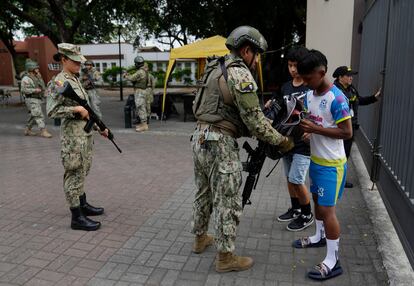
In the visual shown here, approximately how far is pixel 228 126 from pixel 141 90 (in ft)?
25.7

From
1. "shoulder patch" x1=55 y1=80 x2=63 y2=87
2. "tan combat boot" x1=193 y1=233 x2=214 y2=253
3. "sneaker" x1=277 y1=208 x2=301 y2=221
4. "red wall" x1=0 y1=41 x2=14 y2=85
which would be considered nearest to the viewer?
"tan combat boot" x1=193 y1=233 x2=214 y2=253

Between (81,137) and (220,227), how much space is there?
72.1 inches

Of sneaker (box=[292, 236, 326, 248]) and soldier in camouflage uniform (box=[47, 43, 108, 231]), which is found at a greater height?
→ soldier in camouflage uniform (box=[47, 43, 108, 231])

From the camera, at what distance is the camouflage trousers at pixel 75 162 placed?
156 inches

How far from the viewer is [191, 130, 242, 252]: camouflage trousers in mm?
3016

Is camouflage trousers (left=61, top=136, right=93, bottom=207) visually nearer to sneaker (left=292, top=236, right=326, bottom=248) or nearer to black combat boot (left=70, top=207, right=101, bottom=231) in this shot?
black combat boot (left=70, top=207, right=101, bottom=231)

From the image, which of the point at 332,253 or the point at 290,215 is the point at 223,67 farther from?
the point at 290,215

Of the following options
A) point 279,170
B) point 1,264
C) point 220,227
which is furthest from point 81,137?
point 279,170

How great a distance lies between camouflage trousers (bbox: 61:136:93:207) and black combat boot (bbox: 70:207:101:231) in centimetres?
8

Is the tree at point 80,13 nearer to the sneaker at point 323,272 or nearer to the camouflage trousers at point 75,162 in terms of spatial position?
the camouflage trousers at point 75,162

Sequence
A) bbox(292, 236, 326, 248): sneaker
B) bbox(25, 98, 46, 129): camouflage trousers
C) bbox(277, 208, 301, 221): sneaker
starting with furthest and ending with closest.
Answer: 1. bbox(25, 98, 46, 129): camouflage trousers
2. bbox(277, 208, 301, 221): sneaker
3. bbox(292, 236, 326, 248): sneaker

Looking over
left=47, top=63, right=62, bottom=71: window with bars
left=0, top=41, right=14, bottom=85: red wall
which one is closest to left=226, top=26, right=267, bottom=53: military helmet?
left=47, top=63, right=62, bottom=71: window with bars

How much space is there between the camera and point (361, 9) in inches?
349

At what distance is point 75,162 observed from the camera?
398 cm
